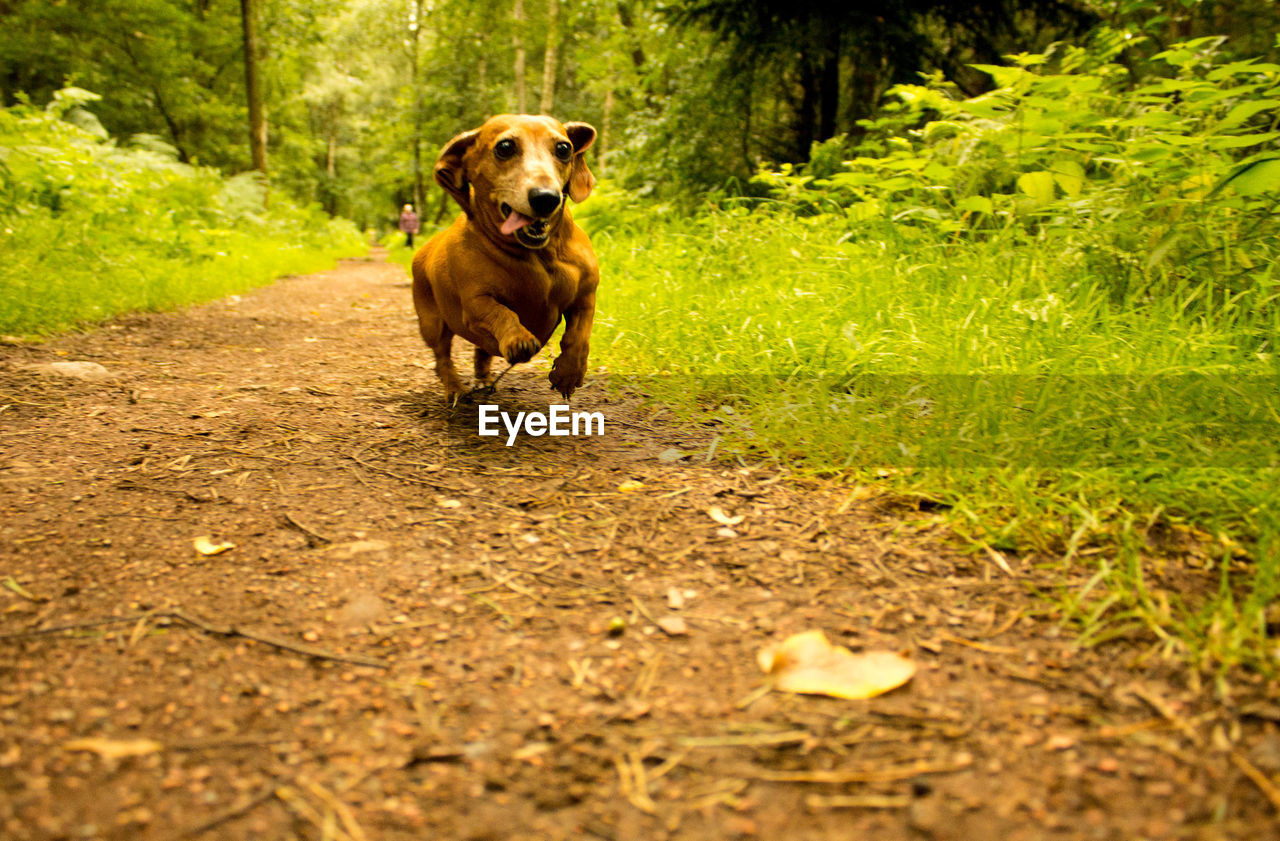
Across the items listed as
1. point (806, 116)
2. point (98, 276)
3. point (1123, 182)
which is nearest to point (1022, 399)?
point (1123, 182)

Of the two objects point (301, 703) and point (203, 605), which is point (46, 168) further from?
point (301, 703)

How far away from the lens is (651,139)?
25.2 ft

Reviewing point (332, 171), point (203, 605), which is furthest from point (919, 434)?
point (332, 171)

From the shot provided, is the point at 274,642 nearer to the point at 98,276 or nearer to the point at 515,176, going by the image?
the point at 515,176

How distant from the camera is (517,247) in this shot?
240 cm

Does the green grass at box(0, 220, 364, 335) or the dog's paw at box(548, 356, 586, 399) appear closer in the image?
the dog's paw at box(548, 356, 586, 399)

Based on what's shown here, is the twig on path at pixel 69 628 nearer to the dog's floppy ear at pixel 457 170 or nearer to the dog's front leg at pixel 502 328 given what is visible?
the dog's front leg at pixel 502 328

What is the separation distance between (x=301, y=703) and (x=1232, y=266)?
11.4ft

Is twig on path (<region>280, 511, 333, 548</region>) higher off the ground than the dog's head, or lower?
lower

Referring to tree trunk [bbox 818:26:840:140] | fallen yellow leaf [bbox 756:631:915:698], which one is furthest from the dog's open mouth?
tree trunk [bbox 818:26:840:140]

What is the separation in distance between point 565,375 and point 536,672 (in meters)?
1.43

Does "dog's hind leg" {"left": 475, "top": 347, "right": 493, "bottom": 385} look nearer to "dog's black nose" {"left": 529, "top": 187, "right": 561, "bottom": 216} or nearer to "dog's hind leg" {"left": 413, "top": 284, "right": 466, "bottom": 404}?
"dog's hind leg" {"left": 413, "top": 284, "right": 466, "bottom": 404}

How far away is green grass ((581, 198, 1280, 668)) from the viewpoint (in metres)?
1.45

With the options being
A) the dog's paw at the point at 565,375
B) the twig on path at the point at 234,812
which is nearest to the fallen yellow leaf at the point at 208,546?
the twig on path at the point at 234,812
